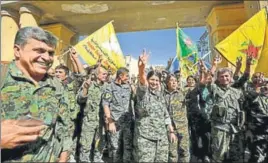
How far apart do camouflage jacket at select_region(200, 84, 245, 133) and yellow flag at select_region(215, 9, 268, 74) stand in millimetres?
1023

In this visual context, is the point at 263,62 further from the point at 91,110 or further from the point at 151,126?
the point at 91,110

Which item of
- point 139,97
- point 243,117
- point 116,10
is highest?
point 116,10

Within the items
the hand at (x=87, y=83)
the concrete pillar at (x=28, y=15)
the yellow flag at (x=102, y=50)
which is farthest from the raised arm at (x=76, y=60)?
the concrete pillar at (x=28, y=15)

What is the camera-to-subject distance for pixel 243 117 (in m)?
3.87

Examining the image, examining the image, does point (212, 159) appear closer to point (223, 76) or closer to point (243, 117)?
point (243, 117)

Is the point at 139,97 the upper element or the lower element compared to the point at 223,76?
lower

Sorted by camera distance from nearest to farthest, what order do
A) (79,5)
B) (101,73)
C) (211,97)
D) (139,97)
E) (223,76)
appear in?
(139,97)
(223,76)
(211,97)
(101,73)
(79,5)

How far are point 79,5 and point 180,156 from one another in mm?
6358

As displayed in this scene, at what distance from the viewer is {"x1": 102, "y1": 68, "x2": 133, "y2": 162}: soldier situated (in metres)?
4.00

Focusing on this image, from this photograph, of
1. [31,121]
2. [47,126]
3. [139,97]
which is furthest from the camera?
[139,97]

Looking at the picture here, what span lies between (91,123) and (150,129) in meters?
1.06

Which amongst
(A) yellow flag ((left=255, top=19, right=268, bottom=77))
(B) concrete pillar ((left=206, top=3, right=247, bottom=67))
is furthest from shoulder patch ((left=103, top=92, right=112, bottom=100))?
(B) concrete pillar ((left=206, top=3, right=247, bottom=67))

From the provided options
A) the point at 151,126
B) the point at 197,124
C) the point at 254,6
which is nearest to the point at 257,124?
the point at 197,124

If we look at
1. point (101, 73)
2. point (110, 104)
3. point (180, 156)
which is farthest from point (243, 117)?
point (101, 73)
